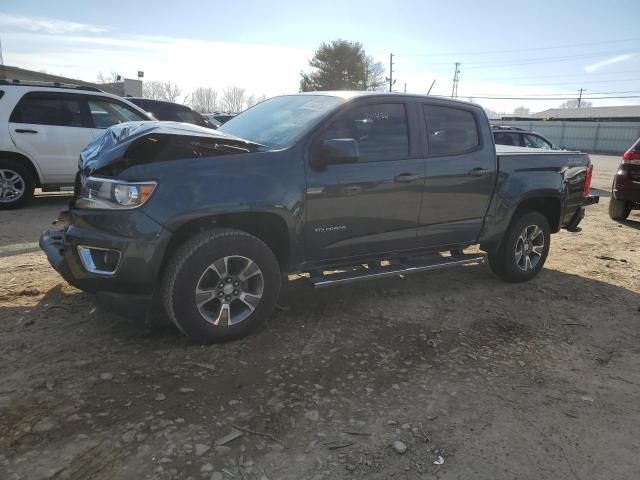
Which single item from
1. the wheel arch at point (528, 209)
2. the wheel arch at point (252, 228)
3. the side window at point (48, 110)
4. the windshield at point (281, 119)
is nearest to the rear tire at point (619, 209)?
the wheel arch at point (528, 209)

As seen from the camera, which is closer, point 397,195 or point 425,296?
point 397,195

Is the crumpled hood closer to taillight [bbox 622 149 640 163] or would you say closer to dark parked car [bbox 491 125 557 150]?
taillight [bbox 622 149 640 163]

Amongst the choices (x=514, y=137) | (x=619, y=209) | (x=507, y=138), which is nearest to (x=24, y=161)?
(x=619, y=209)

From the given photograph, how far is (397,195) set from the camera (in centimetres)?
430

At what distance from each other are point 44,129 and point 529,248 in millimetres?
7235

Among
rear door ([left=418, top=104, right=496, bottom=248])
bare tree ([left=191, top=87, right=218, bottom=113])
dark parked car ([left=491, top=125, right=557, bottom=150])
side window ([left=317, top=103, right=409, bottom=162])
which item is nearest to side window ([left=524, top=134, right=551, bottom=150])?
dark parked car ([left=491, top=125, right=557, bottom=150])

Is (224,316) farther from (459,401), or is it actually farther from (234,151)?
(459,401)

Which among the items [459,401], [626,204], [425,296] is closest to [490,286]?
[425,296]

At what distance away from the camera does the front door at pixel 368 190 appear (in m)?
3.91

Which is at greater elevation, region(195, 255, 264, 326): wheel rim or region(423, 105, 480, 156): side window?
region(423, 105, 480, 156): side window

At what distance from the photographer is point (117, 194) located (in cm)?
327

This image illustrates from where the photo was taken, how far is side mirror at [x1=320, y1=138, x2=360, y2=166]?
3.71m

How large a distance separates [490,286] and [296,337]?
8.54 feet

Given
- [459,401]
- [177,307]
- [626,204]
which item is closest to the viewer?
[459,401]
